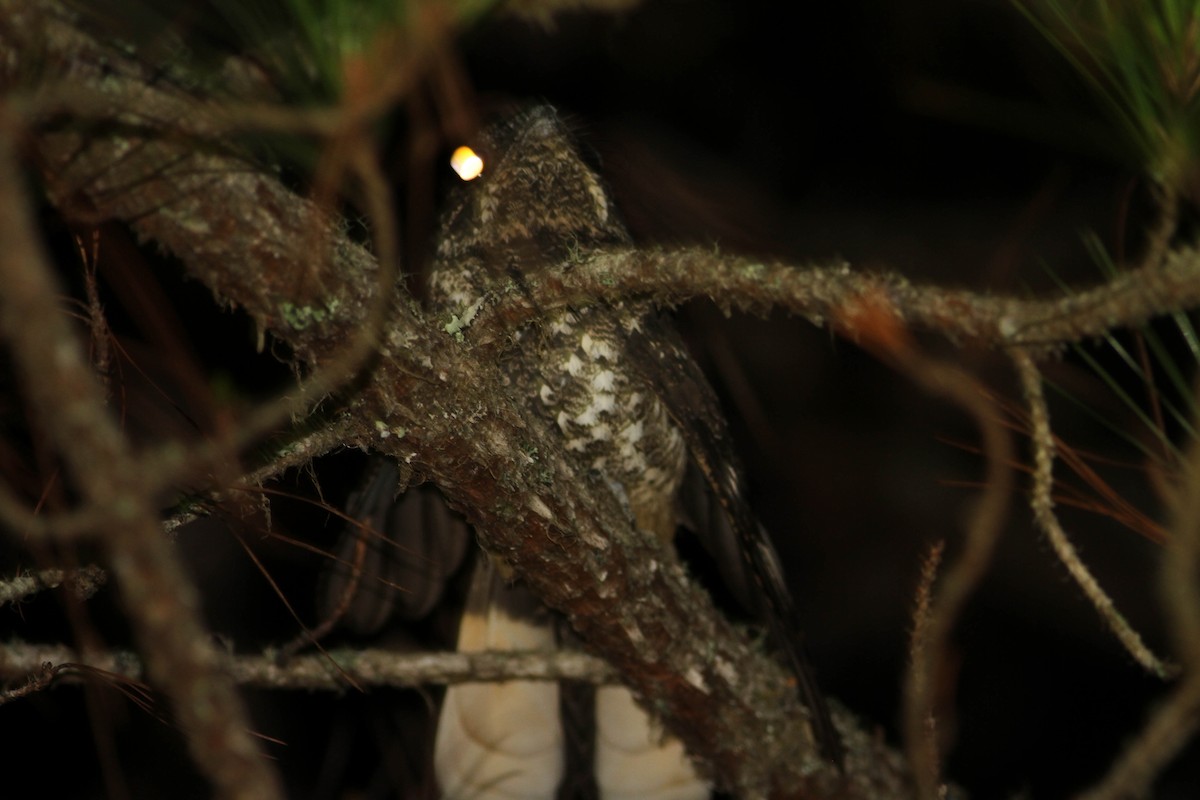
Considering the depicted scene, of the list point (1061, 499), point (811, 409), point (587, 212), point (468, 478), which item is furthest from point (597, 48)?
point (1061, 499)

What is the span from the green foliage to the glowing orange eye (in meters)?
1.05

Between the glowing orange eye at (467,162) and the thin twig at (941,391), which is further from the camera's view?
the glowing orange eye at (467,162)

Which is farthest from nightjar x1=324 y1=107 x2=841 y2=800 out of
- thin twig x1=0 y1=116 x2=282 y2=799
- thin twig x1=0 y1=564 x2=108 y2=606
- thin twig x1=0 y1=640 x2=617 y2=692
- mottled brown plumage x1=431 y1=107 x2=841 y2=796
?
thin twig x1=0 y1=116 x2=282 y2=799

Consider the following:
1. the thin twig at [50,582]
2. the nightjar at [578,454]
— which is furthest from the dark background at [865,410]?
the thin twig at [50,582]

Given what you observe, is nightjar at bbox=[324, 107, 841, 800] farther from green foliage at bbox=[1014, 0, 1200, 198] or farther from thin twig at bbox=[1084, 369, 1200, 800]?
green foliage at bbox=[1014, 0, 1200, 198]

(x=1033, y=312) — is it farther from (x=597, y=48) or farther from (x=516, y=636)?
(x=597, y=48)

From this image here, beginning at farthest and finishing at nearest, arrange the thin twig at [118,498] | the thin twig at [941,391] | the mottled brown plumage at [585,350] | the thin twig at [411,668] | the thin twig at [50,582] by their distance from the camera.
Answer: the mottled brown plumage at [585,350], the thin twig at [411,668], the thin twig at [50,582], the thin twig at [941,391], the thin twig at [118,498]

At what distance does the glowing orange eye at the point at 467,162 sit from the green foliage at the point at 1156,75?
105 centimetres

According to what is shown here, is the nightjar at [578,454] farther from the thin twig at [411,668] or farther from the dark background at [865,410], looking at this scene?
the dark background at [865,410]

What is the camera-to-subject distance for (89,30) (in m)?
0.90

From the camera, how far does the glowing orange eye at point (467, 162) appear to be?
1.86 m

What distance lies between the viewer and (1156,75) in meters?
0.94

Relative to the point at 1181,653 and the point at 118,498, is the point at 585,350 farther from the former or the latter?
the point at 118,498

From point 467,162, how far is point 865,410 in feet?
4.82
